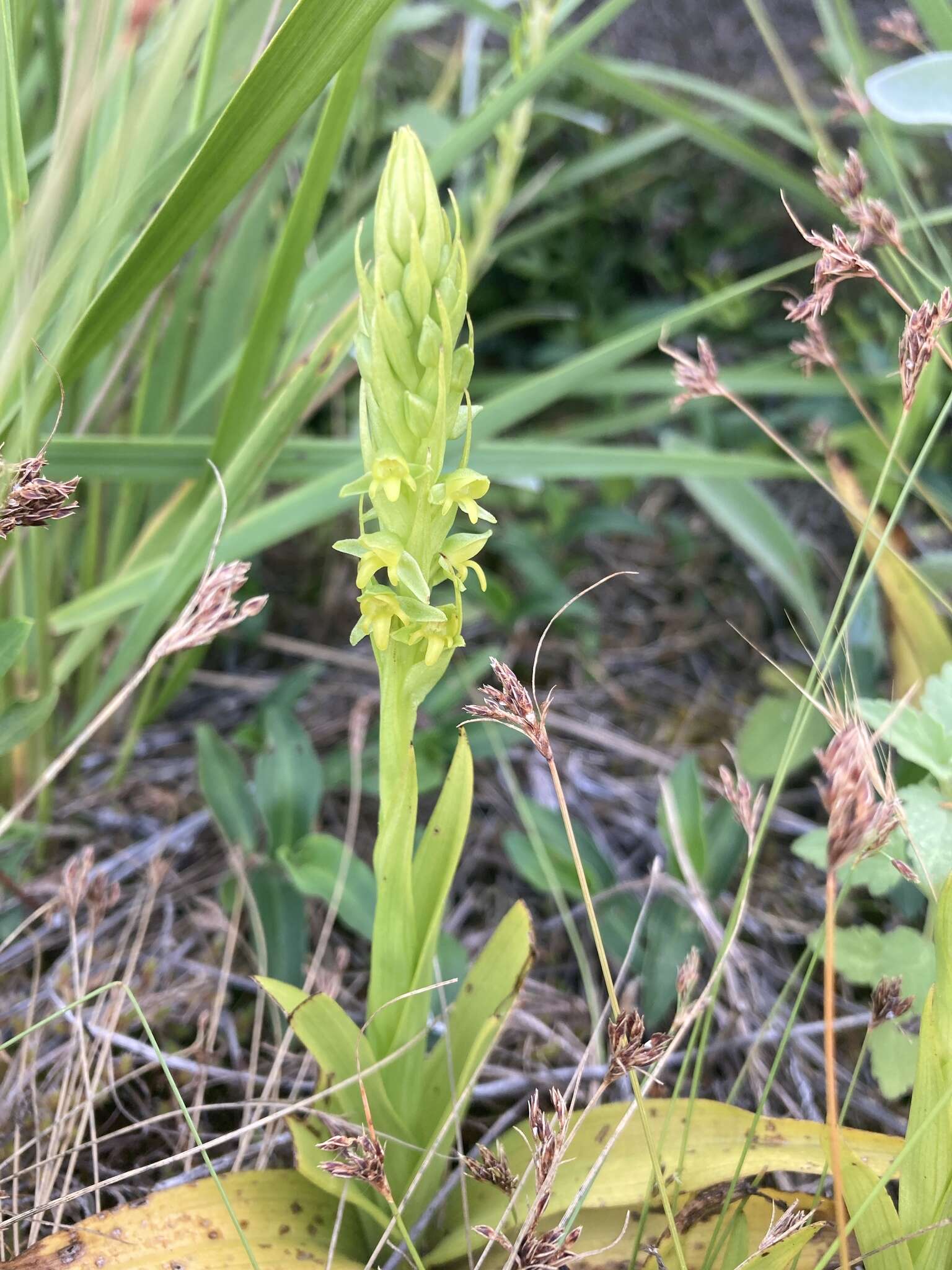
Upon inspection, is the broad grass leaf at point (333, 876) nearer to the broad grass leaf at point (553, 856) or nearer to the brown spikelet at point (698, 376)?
the broad grass leaf at point (553, 856)

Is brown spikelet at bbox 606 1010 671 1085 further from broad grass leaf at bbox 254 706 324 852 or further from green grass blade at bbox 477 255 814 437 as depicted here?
green grass blade at bbox 477 255 814 437

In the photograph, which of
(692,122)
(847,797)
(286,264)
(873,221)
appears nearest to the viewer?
(847,797)

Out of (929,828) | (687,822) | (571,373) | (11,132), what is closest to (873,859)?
(929,828)

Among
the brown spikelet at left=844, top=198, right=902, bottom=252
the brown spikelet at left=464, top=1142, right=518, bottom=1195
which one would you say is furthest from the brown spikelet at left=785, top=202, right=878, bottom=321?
the brown spikelet at left=464, top=1142, right=518, bottom=1195

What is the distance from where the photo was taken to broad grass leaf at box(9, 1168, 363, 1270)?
0.58 m

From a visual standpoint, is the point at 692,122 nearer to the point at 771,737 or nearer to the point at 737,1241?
the point at 771,737

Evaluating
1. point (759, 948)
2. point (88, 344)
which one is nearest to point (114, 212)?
point (88, 344)

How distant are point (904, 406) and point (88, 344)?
67 cm

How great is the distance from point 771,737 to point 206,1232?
33.7 inches

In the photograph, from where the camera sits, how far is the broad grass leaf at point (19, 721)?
789 mm

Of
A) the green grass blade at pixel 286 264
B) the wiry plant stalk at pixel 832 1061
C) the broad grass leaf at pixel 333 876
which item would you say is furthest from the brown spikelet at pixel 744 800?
the green grass blade at pixel 286 264

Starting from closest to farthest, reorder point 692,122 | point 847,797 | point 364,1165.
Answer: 1. point 847,797
2. point 364,1165
3. point 692,122

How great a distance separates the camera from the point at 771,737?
3.85ft

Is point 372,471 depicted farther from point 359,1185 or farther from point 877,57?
point 877,57
